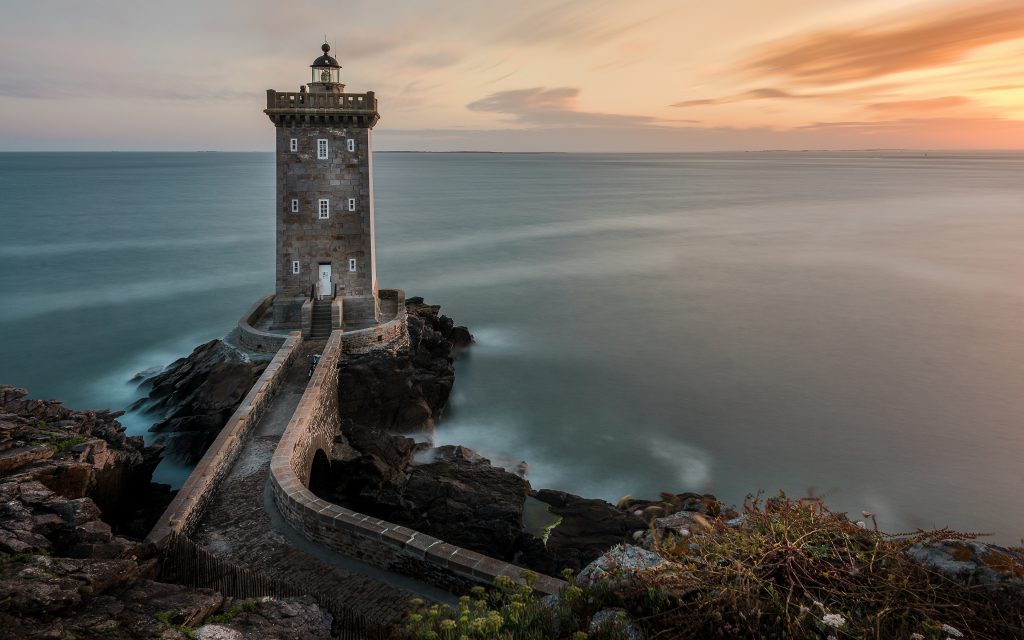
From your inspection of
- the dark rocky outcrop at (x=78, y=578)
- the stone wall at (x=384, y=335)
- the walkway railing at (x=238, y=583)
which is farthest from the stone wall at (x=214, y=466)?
the stone wall at (x=384, y=335)

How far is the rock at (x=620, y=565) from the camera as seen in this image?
18.1 ft

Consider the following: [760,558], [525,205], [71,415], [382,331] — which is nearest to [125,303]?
[382,331]

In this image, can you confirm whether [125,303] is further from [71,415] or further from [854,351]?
[854,351]

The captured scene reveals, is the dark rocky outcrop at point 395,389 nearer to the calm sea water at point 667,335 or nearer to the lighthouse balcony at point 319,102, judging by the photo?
the calm sea water at point 667,335

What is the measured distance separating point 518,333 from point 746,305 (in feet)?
45.1

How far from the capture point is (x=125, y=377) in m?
24.0

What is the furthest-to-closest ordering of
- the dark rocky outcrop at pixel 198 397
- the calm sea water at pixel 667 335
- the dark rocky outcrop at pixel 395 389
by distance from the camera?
the dark rocky outcrop at pixel 395 389 → the calm sea water at pixel 667 335 → the dark rocky outcrop at pixel 198 397

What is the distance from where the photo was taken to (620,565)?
5.59 m

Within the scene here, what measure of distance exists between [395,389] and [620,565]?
14.5 m

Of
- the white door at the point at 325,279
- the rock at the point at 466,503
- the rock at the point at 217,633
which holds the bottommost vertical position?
the rock at the point at 466,503

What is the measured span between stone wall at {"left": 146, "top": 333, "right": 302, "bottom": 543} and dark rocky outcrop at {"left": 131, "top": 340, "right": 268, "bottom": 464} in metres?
2.39

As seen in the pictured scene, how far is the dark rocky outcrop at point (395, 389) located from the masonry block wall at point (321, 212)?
2359 millimetres

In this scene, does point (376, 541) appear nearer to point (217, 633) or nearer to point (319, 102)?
point (217, 633)

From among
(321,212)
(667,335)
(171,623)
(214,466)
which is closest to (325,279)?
(321,212)
